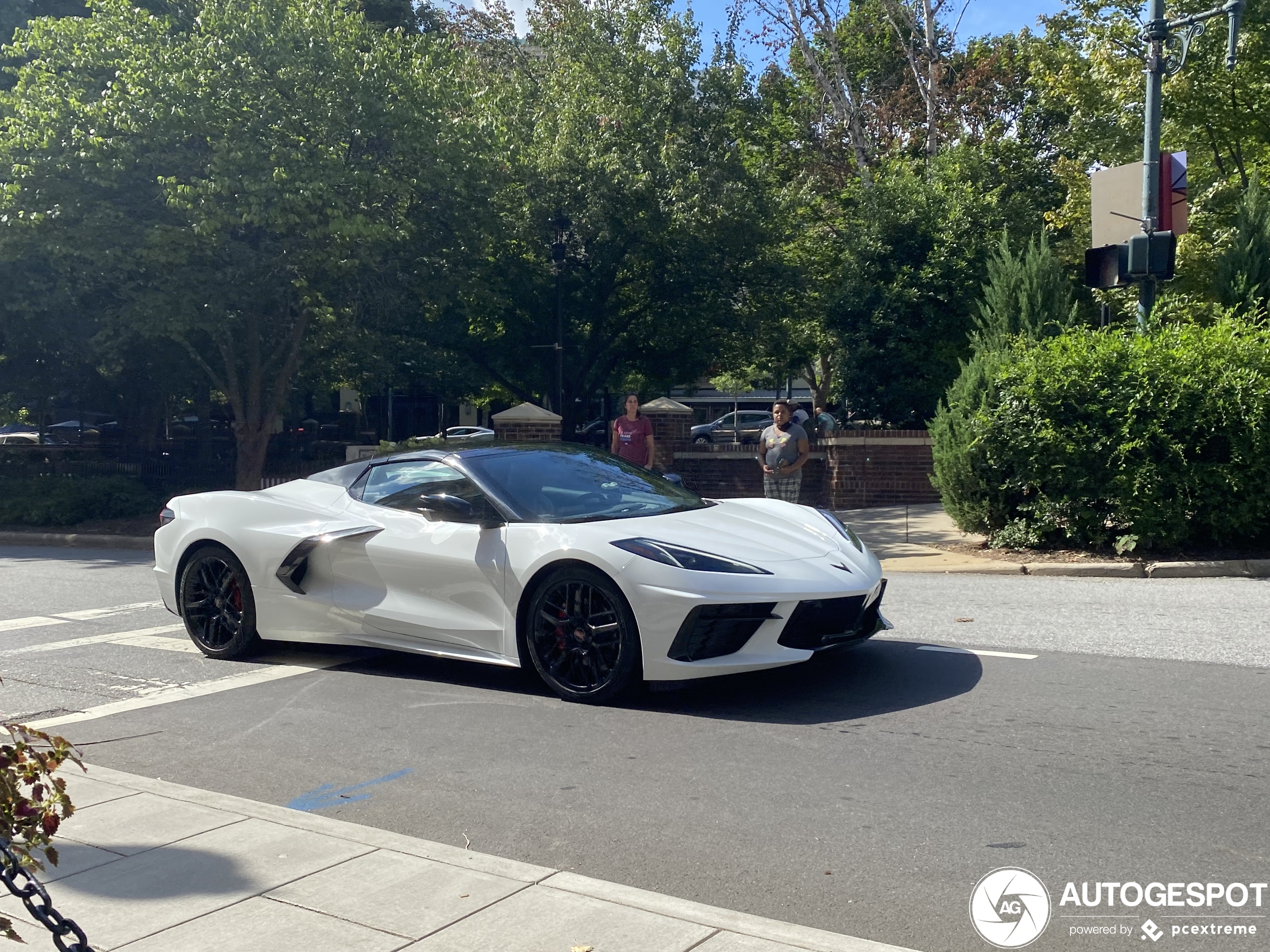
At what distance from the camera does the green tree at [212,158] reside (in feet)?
57.0

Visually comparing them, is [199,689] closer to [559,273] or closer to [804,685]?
[804,685]

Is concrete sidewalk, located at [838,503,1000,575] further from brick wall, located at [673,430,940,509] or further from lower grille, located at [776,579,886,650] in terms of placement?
lower grille, located at [776,579,886,650]

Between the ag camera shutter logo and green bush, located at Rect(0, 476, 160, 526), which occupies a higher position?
green bush, located at Rect(0, 476, 160, 526)

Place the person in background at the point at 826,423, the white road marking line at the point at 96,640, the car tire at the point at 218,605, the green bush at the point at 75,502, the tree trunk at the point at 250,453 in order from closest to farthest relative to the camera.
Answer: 1. the car tire at the point at 218,605
2. the white road marking line at the point at 96,640
3. the green bush at the point at 75,502
4. the tree trunk at the point at 250,453
5. the person in background at the point at 826,423

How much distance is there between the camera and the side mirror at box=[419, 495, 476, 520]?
6801mm

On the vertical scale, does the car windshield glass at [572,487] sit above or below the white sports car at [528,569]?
above

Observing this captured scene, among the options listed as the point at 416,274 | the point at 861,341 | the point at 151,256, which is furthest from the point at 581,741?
the point at 861,341

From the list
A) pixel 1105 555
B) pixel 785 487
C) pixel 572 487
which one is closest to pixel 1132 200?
pixel 1105 555

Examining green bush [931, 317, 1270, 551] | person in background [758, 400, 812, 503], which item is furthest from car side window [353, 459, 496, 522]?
green bush [931, 317, 1270, 551]

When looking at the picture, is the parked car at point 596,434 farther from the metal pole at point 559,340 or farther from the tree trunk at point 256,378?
the tree trunk at point 256,378

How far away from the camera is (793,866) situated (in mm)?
4105

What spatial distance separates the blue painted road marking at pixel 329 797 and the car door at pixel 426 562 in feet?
4.96

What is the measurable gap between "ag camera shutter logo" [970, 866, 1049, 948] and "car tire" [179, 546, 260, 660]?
5.25 meters

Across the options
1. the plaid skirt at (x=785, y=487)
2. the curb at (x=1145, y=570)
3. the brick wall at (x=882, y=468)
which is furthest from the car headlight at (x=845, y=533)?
the brick wall at (x=882, y=468)
